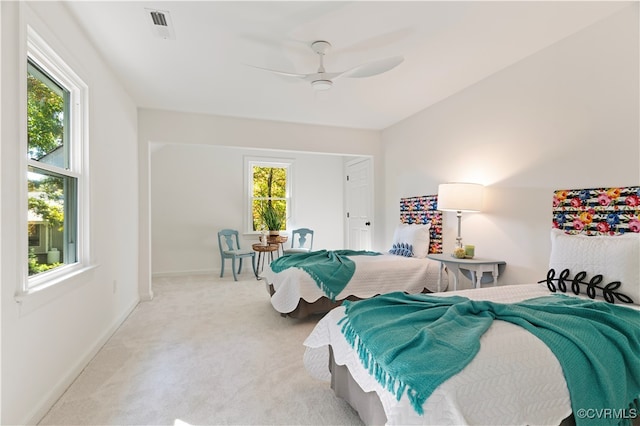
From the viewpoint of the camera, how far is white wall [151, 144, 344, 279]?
578 centimetres

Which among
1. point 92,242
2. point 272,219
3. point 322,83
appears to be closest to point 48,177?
point 92,242

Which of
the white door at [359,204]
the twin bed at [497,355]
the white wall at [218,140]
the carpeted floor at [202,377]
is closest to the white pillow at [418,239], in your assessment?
the white wall at [218,140]

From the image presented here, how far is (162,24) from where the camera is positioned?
7.56 feet

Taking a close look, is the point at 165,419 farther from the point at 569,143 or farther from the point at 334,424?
the point at 569,143

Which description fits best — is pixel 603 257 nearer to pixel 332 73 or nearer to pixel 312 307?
pixel 332 73

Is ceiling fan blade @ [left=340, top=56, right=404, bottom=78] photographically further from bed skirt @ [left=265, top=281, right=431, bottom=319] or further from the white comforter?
bed skirt @ [left=265, top=281, right=431, bottom=319]

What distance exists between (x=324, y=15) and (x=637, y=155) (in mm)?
2300

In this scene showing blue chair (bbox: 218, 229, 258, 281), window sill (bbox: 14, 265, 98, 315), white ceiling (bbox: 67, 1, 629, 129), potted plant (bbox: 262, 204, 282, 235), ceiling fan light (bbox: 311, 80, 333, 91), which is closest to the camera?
window sill (bbox: 14, 265, 98, 315)

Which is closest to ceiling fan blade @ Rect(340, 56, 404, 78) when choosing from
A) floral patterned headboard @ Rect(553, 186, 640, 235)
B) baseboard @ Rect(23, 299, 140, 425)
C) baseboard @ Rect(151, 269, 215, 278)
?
floral patterned headboard @ Rect(553, 186, 640, 235)

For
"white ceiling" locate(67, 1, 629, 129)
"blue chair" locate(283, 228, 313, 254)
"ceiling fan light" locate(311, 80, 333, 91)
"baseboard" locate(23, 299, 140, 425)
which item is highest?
"white ceiling" locate(67, 1, 629, 129)

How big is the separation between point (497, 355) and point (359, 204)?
4.76 meters

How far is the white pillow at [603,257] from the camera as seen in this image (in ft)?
6.43

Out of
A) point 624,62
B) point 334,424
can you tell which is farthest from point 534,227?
point 334,424

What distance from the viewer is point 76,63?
7.37 ft
